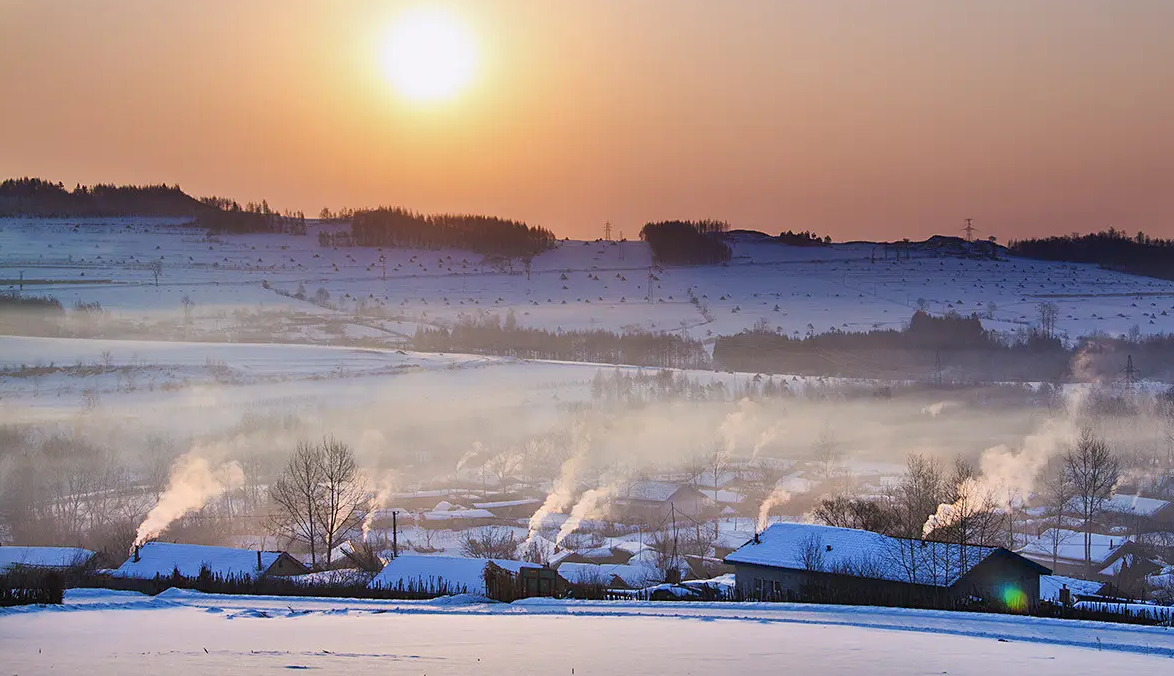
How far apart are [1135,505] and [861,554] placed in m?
35.2

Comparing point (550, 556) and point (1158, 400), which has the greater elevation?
point (1158, 400)

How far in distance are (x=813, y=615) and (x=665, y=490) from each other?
4674 cm

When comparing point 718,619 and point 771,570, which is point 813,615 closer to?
point 718,619

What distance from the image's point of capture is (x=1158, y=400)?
73688 millimetres

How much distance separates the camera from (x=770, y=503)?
58.1 metres

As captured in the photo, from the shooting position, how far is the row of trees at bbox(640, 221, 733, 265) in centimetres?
13912

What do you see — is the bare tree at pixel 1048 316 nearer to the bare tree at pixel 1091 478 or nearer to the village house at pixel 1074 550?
the bare tree at pixel 1091 478

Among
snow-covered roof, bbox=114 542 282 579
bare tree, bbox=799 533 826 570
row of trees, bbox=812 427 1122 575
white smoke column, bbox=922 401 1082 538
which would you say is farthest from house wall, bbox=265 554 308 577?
white smoke column, bbox=922 401 1082 538

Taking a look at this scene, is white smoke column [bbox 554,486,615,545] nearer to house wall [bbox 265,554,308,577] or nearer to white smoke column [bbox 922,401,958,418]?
house wall [bbox 265,554,308,577]

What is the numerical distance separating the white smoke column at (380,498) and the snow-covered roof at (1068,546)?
30724mm

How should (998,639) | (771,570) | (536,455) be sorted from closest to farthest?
(998,639)
(771,570)
(536,455)

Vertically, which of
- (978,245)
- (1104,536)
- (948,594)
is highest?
(978,245)

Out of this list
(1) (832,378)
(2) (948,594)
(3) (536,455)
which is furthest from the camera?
(1) (832,378)

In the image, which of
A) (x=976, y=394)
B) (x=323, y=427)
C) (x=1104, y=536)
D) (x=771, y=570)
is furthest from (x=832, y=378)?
(x=771, y=570)
